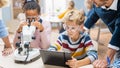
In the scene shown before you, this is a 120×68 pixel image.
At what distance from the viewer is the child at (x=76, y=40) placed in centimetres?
162

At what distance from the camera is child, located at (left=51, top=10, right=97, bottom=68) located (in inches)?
63.6

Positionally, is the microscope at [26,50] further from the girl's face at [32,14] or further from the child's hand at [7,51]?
the girl's face at [32,14]

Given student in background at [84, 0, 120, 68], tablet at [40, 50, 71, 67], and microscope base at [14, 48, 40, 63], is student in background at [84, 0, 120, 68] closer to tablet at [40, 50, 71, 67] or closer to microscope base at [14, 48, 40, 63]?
tablet at [40, 50, 71, 67]

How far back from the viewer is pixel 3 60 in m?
1.66

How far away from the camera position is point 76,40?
1.72m

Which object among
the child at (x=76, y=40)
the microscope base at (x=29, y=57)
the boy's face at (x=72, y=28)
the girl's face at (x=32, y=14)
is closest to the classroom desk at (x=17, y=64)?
the microscope base at (x=29, y=57)

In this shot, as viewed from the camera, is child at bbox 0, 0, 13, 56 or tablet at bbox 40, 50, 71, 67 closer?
tablet at bbox 40, 50, 71, 67

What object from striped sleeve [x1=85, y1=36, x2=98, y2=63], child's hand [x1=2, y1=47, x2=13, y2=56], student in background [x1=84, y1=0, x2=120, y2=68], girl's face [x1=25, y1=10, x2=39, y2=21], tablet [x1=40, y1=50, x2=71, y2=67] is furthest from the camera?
girl's face [x1=25, y1=10, x2=39, y2=21]

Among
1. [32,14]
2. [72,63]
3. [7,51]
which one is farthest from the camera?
[32,14]

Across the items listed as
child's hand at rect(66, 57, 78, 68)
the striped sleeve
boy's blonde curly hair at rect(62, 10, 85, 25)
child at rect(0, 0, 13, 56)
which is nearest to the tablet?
child's hand at rect(66, 57, 78, 68)

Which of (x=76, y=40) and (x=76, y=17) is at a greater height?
(x=76, y=17)

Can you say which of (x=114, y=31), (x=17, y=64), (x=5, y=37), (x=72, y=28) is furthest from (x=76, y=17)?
(x=5, y=37)

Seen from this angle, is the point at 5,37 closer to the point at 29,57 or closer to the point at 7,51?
the point at 7,51

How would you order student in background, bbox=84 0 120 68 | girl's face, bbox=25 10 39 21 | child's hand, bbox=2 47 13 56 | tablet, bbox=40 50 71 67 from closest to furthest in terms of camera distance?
1. student in background, bbox=84 0 120 68
2. tablet, bbox=40 50 71 67
3. child's hand, bbox=2 47 13 56
4. girl's face, bbox=25 10 39 21
